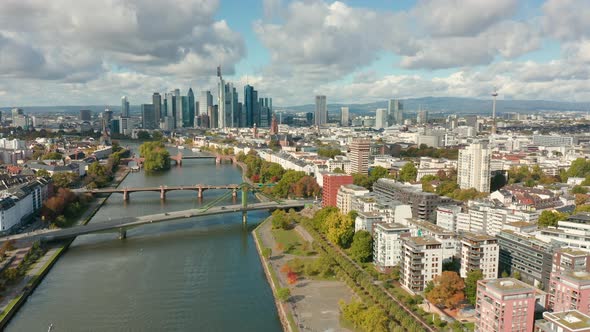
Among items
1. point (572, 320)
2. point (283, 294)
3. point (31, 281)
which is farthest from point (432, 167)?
point (31, 281)


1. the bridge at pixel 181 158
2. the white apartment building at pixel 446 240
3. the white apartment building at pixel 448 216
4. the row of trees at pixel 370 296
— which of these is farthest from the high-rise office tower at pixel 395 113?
the row of trees at pixel 370 296

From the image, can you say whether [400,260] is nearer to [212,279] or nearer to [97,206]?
[212,279]

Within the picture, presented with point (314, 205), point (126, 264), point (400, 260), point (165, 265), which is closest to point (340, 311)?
point (400, 260)

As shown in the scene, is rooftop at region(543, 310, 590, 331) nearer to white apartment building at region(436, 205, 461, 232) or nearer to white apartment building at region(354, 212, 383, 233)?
white apartment building at region(354, 212, 383, 233)

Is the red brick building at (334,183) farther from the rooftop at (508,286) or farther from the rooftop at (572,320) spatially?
the rooftop at (572,320)

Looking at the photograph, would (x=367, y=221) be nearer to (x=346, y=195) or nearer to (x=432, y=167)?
(x=346, y=195)

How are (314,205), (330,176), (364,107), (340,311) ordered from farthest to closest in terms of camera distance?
(364,107), (314,205), (330,176), (340,311)

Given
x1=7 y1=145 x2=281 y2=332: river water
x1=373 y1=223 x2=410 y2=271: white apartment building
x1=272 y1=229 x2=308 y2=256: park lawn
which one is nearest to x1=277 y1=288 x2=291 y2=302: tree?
x1=7 y1=145 x2=281 y2=332: river water
